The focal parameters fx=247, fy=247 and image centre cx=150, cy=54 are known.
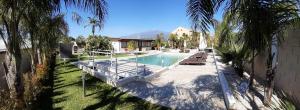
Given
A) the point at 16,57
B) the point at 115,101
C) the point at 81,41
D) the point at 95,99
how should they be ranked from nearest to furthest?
1. the point at 16,57
2. the point at 115,101
3. the point at 95,99
4. the point at 81,41

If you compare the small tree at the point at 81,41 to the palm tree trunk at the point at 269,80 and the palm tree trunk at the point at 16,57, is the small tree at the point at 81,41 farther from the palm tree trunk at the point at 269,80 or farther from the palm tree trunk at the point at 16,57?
the palm tree trunk at the point at 269,80

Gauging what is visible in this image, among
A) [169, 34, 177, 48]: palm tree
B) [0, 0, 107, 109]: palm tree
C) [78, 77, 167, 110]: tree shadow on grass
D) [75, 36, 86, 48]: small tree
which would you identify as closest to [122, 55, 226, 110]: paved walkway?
[78, 77, 167, 110]: tree shadow on grass

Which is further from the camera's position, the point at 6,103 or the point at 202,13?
the point at 6,103

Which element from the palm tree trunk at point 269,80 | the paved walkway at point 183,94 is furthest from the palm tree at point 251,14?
the paved walkway at point 183,94

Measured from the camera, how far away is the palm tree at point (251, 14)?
464 cm

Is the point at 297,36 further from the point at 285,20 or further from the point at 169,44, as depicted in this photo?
the point at 169,44

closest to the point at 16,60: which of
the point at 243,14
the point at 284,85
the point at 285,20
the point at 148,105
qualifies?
the point at 148,105

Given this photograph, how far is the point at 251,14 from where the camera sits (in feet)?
15.2

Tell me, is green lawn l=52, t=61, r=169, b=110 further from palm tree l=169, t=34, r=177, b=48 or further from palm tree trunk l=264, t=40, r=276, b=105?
palm tree l=169, t=34, r=177, b=48

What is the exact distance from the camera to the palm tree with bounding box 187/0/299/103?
4.64 metres

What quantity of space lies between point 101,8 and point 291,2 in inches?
168

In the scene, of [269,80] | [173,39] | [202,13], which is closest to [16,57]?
[202,13]

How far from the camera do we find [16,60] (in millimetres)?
6215

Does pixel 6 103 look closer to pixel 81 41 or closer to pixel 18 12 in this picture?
pixel 18 12
